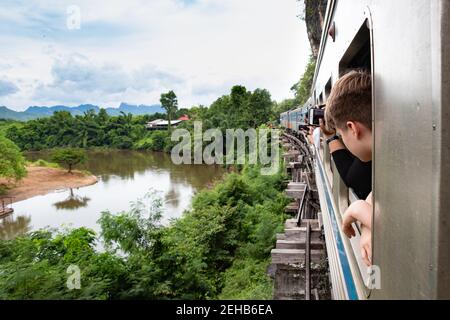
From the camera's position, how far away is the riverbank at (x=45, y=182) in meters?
30.6

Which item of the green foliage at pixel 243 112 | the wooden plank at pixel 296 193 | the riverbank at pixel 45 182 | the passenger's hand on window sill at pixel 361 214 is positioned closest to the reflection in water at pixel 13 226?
the riverbank at pixel 45 182

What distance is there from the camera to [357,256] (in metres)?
1.64

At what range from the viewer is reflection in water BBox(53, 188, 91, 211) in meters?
26.0

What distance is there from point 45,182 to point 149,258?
99.4 ft

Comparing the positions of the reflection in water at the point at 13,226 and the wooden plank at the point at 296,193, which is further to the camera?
the reflection in water at the point at 13,226

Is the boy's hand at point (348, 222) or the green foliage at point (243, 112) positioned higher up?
the green foliage at point (243, 112)

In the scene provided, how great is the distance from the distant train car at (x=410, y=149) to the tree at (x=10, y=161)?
30495 millimetres

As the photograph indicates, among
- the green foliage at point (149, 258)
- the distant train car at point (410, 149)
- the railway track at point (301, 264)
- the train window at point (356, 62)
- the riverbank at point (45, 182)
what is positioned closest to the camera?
the distant train car at point (410, 149)

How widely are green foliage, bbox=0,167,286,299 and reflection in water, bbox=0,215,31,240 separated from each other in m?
11.9

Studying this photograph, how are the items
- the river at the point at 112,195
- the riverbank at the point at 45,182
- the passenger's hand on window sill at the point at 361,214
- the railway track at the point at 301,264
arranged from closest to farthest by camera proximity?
the passenger's hand on window sill at the point at 361,214
the railway track at the point at 301,264
the river at the point at 112,195
the riverbank at the point at 45,182

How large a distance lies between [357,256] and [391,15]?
1094 millimetres

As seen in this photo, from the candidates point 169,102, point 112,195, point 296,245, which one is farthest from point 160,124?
point 296,245

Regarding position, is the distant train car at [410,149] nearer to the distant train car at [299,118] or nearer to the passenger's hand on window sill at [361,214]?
the passenger's hand on window sill at [361,214]
